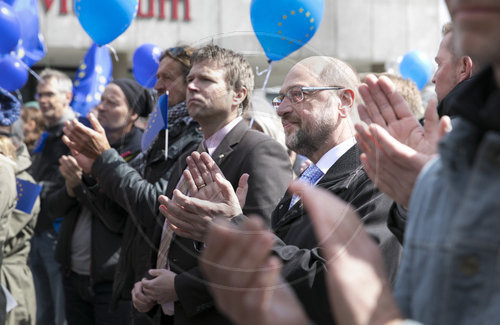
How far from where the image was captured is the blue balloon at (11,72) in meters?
4.86

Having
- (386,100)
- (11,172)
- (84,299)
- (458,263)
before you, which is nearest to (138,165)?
(11,172)

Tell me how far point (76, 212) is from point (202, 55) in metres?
2.13

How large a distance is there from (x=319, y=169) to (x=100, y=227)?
196 centimetres

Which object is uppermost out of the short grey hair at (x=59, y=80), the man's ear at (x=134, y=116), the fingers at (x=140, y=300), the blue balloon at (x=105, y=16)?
the blue balloon at (x=105, y=16)

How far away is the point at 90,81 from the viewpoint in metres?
5.79

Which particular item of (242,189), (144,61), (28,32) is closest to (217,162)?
(242,189)

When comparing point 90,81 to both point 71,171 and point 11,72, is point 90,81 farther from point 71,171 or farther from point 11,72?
point 71,171

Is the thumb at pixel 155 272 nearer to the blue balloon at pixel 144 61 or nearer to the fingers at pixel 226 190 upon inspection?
the fingers at pixel 226 190

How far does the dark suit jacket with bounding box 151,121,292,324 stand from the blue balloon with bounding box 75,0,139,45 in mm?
1884

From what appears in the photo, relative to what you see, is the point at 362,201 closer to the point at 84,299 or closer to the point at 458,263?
the point at 458,263

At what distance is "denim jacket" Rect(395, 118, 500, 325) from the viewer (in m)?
1.00

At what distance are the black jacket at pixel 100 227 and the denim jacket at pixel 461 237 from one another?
253 centimetres

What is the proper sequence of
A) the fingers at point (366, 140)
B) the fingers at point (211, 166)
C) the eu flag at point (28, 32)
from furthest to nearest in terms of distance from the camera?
the eu flag at point (28, 32)
the fingers at point (211, 166)
the fingers at point (366, 140)

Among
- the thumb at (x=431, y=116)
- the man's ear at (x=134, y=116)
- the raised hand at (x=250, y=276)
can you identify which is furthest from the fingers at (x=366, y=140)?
the man's ear at (x=134, y=116)
